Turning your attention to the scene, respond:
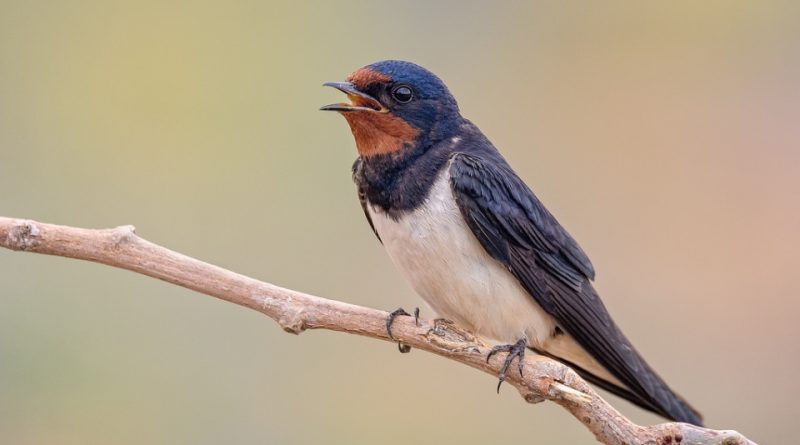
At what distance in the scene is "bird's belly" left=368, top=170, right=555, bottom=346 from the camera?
183 centimetres

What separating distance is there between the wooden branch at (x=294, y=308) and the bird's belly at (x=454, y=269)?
212mm

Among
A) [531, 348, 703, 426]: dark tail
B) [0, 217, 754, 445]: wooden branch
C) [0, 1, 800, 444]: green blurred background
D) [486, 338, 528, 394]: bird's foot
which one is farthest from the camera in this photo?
[0, 1, 800, 444]: green blurred background

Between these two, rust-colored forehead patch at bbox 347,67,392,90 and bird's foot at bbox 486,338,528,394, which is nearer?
bird's foot at bbox 486,338,528,394

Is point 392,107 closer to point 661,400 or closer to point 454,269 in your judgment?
point 454,269

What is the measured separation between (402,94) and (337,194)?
723mm

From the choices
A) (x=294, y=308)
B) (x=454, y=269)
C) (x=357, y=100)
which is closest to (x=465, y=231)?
(x=454, y=269)

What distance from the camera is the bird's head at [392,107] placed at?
186 centimetres

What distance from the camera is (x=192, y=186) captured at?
263 cm

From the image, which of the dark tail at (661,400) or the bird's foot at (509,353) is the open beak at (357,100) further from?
the dark tail at (661,400)

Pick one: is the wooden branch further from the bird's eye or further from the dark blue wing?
the bird's eye

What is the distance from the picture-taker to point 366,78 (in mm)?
1854

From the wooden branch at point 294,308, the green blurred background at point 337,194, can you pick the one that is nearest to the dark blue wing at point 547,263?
the wooden branch at point 294,308

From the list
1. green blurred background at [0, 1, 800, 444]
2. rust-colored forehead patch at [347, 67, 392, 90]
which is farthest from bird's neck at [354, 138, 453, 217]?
green blurred background at [0, 1, 800, 444]

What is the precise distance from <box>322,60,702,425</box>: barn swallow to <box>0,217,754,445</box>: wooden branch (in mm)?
196
